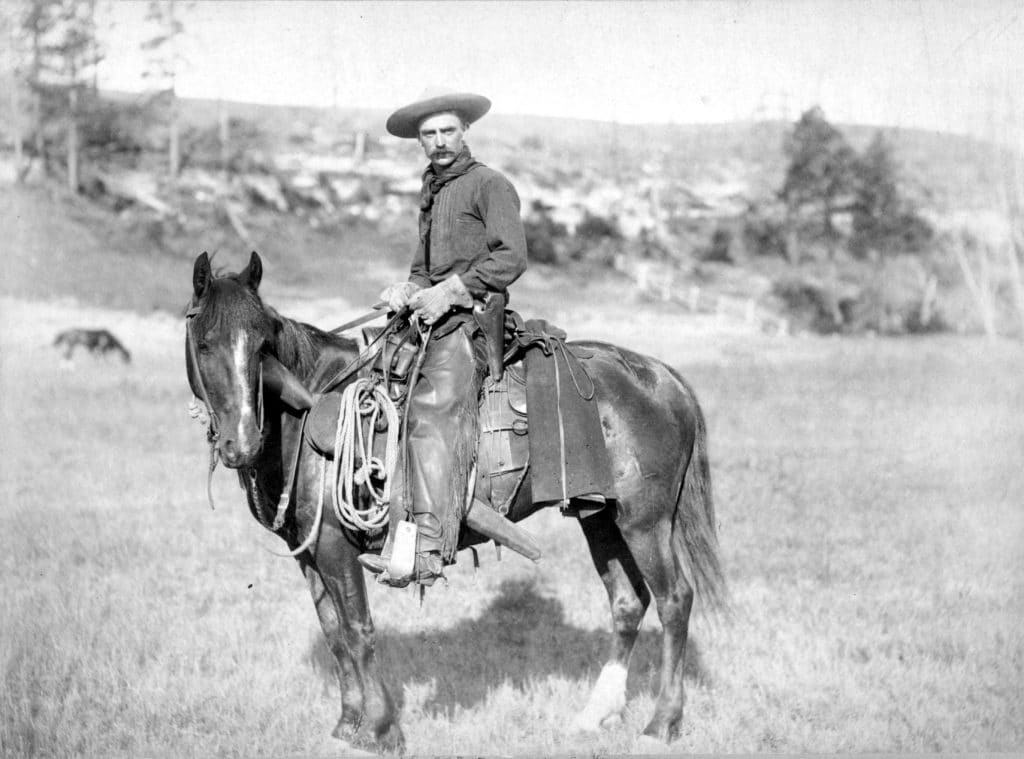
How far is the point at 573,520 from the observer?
30.8 ft

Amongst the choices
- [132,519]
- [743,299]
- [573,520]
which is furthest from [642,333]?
[132,519]

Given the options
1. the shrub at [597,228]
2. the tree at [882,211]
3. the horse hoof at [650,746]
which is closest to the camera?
the horse hoof at [650,746]

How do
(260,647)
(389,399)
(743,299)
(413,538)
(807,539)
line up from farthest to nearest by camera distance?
(743,299), (807,539), (260,647), (389,399), (413,538)

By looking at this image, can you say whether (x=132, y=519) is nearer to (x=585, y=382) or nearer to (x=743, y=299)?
(x=585, y=382)

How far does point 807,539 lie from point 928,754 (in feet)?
13.9

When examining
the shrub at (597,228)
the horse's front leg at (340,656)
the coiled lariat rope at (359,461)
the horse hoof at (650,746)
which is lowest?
the horse hoof at (650,746)

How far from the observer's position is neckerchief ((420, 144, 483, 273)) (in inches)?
188

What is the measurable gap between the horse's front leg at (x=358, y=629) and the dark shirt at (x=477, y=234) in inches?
60.5

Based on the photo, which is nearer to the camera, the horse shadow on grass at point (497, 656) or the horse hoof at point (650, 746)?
the horse hoof at point (650, 746)

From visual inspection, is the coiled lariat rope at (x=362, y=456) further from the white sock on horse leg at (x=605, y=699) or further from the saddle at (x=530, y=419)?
the white sock on horse leg at (x=605, y=699)

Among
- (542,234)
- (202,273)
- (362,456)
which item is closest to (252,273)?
(202,273)

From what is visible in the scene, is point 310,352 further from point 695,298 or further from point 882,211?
point 882,211

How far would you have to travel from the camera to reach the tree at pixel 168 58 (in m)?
10.6

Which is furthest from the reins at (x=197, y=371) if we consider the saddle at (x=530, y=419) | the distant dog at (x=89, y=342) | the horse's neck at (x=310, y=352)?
the distant dog at (x=89, y=342)
